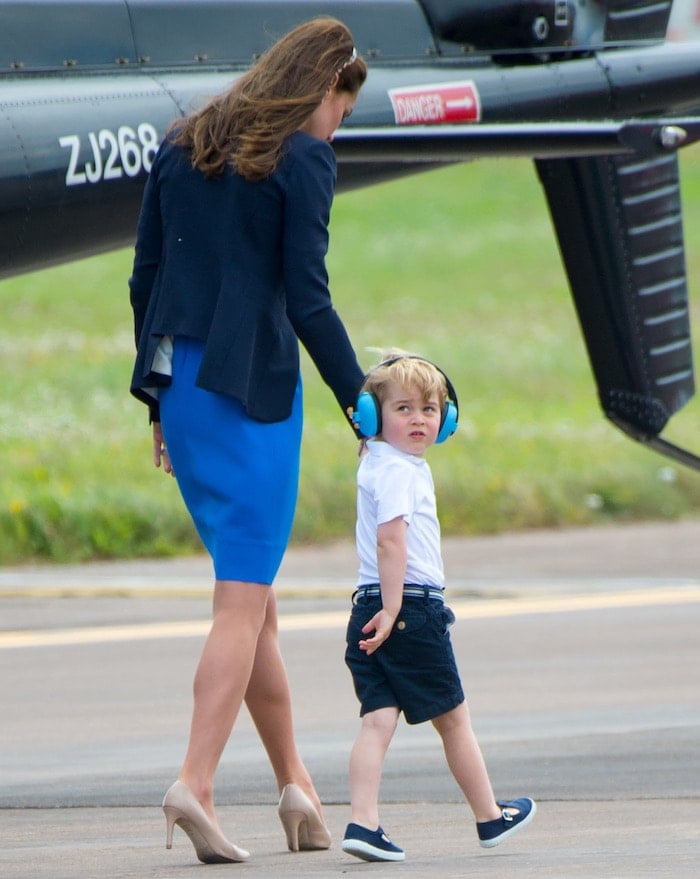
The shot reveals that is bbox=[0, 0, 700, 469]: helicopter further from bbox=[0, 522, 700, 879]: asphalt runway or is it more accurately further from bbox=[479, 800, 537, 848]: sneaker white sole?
bbox=[479, 800, 537, 848]: sneaker white sole

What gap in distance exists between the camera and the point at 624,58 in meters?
9.07

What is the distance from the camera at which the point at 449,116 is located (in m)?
8.34

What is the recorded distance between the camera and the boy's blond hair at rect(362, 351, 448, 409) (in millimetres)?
4633

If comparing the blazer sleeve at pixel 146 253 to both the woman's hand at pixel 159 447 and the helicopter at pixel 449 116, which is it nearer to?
the woman's hand at pixel 159 447

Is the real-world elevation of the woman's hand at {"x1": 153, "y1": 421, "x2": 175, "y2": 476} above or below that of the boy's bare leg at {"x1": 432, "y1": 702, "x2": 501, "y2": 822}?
above

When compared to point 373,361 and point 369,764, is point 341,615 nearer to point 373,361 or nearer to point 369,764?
point 369,764

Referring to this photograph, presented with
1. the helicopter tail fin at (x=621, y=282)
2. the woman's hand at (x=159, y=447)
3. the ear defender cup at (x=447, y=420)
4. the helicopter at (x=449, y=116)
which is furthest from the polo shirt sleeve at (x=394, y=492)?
the helicopter tail fin at (x=621, y=282)

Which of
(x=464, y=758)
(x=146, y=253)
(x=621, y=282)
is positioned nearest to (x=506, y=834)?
(x=464, y=758)

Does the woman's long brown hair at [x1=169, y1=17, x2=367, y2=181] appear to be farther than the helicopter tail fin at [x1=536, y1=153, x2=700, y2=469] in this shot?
No

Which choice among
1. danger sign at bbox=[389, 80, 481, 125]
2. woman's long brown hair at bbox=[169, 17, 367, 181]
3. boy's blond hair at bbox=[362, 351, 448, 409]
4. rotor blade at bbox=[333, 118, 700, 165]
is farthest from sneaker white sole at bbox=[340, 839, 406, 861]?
danger sign at bbox=[389, 80, 481, 125]

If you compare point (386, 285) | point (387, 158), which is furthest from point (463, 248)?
point (387, 158)

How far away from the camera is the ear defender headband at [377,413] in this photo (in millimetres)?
4598

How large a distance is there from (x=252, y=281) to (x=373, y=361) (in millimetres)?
18778

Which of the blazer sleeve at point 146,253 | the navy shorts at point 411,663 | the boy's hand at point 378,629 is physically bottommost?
the navy shorts at point 411,663
